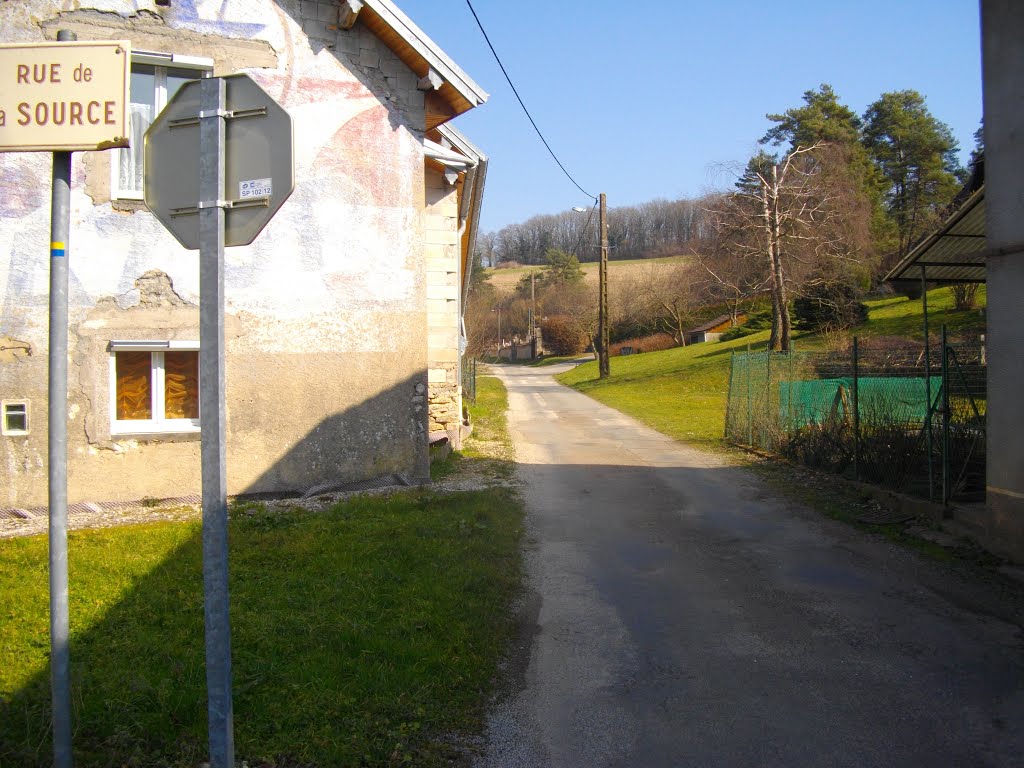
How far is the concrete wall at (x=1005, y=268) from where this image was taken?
6992mm

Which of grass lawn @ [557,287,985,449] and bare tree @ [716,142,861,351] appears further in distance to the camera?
bare tree @ [716,142,861,351]

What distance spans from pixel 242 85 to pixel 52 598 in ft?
6.69

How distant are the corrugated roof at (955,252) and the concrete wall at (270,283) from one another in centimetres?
601

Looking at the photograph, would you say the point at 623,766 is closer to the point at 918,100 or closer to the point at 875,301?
the point at 875,301

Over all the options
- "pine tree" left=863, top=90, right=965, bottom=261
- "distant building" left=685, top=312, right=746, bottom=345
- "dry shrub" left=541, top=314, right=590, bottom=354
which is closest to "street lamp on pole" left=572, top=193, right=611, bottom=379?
"distant building" left=685, top=312, right=746, bottom=345

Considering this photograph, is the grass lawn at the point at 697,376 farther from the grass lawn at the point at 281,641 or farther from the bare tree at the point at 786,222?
the grass lawn at the point at 281,641

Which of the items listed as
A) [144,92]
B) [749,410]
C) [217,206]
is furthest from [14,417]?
[749,410]

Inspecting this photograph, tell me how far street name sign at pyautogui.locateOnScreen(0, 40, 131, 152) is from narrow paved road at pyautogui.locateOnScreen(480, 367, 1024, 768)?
3.25 meters

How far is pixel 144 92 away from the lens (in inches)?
391

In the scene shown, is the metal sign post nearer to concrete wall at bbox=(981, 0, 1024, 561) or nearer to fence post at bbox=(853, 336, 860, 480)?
concrete wall at bbox=(981, 0, 1024, 561)

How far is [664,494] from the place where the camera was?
1106 centimetres

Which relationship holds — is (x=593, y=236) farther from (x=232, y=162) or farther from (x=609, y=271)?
(x=232, y=162)

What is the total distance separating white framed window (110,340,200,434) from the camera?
997 centimetres

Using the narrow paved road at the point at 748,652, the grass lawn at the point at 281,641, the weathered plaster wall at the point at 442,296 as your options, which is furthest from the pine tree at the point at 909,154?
the grass lawn at the point at 281,641
